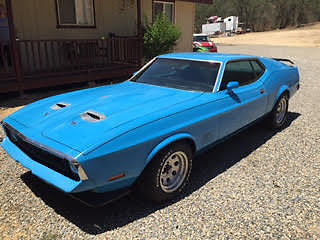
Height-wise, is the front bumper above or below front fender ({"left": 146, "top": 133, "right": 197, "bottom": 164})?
below

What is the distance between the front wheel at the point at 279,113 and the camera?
16.6ft

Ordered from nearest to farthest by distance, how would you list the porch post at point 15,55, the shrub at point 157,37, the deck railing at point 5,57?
the porch post at point 15,55
the deck railing at point 5,57
the shrub at point 157,37

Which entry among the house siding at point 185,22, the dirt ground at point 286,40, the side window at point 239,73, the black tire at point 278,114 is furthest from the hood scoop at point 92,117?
the dirt ground at point 286,40

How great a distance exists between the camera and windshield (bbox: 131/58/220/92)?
3.75 metres

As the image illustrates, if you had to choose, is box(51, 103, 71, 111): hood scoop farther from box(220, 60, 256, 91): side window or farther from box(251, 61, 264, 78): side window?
box(251, 61, 264, 78): side window

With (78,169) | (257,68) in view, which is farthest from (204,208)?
(257,68)

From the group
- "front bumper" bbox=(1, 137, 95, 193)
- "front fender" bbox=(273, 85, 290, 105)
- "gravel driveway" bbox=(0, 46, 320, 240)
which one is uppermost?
"front fender" bbox=(273, 85, 290, 105)

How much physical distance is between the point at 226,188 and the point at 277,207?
0.57 meters

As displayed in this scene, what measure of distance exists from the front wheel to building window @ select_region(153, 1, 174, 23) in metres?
7.98

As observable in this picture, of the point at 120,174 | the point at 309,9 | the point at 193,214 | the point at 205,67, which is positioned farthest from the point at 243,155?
the point at 309,9

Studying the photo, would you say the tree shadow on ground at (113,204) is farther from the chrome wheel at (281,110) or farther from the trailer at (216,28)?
the trailer at (216,28)

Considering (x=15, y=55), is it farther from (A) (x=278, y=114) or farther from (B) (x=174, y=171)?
(A) (x=278, y=114)

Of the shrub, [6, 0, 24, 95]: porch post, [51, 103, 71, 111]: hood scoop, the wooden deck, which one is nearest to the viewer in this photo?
[51, 103, 71, 111]: hood scoop

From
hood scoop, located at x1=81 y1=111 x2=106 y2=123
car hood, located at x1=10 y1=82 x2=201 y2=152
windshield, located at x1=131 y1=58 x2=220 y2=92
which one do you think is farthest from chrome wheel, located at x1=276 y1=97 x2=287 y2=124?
hood scoop, located at x1=81 y1=111 x2=106 y2=123
